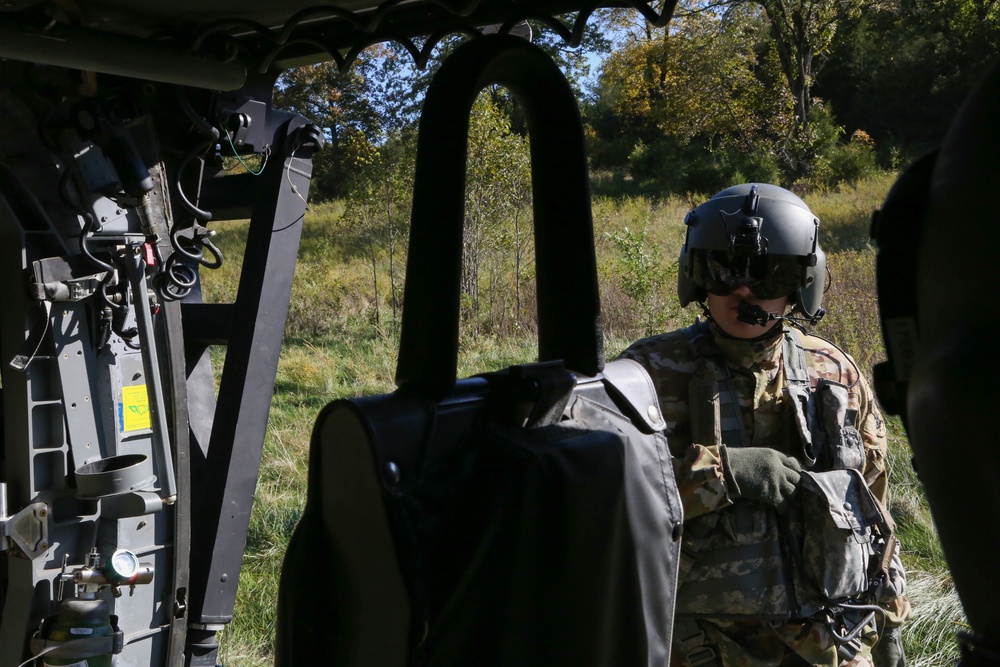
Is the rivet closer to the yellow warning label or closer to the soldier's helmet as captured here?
the soldier's helmet

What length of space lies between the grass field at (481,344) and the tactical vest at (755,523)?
1732mm

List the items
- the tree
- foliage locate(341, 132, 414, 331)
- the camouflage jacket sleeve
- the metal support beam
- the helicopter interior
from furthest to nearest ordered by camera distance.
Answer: the tree, foliage locate(341, 132, 414, 331), the metal support beam, the camouflage jacket sleeve, the helicopter interior

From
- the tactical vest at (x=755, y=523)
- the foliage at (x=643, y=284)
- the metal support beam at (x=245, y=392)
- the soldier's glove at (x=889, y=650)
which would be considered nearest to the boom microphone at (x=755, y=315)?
the tactical vest at (x=755, y=523)

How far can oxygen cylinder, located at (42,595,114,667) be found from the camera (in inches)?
113

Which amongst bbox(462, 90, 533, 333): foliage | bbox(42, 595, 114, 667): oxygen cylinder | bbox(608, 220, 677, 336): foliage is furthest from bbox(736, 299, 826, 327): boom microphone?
bbox(462, 90, 533, 333): foliage

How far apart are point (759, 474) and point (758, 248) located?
0.66 meters

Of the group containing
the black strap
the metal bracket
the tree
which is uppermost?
the tree

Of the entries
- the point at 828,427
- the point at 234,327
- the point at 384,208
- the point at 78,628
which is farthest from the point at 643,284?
the point at 78,628

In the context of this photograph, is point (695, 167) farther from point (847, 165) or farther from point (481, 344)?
point (481, 344)

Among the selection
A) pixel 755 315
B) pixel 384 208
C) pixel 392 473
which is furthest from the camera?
pixel 384 208

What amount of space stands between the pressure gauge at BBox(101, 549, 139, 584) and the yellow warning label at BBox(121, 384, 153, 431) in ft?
1.29

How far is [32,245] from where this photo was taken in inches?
112

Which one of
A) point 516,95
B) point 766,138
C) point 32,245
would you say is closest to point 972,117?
point 516,95

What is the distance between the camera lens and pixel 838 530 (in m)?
2.52
